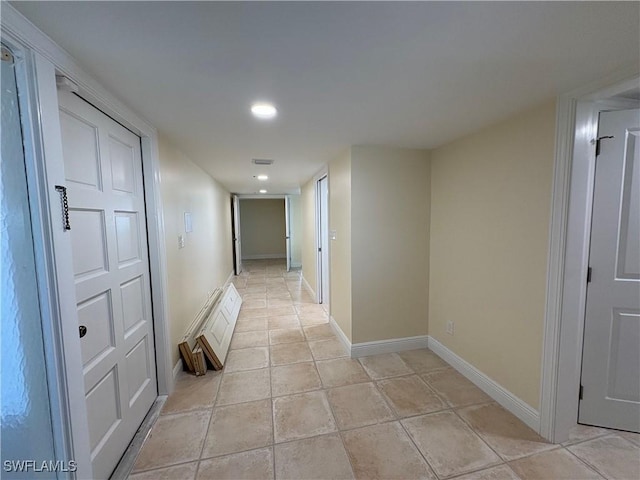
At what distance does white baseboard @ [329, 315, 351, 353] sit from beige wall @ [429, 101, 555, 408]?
93 centimetres

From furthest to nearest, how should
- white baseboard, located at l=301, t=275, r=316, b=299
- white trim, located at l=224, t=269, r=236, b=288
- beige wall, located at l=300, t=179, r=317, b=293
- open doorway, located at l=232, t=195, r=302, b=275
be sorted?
open doorway, located at l=232, t=195, r=302, b=275, white trim, located at l=224, t=269, r=236, b=288, white baseboard, located at l=301, t=275, r=316, b=299, beige wall, located at l=300, t=179, r=317, b=293

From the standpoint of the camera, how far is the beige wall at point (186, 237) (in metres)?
2.20

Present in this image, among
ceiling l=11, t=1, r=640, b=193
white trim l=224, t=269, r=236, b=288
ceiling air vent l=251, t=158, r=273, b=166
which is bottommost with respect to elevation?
white trim l=224, t=269, r=236, b=288

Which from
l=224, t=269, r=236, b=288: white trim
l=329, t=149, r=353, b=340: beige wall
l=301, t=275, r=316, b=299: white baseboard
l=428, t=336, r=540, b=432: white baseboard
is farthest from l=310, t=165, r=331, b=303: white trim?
l=428, t=336, r=540, b=432: white baseboard

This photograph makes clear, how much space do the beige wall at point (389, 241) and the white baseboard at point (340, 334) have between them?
0.13 meters

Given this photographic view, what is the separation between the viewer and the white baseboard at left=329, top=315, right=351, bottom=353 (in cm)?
274

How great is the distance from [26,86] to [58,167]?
28cm

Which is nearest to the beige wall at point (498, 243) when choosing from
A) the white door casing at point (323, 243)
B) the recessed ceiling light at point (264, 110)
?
the recessed ceiling light at point (264, 110)

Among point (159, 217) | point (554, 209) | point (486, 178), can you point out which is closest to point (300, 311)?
point (159, 217)

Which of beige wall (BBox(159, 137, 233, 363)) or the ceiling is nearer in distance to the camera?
the ceiling

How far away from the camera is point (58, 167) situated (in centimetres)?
104

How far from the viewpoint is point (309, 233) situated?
5.10 m

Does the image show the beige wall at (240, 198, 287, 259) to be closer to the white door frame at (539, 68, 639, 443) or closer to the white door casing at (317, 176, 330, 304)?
the white door casing at (317, 176, 330, 304)

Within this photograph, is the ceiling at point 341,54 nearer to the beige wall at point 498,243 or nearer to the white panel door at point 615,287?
the beige wall at point 498,243
